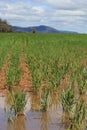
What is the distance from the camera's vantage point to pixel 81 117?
19.6 ft

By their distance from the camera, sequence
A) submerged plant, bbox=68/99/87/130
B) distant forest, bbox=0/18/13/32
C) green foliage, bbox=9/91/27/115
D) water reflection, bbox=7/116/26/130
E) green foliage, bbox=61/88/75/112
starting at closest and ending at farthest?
1. submerged plant, bbox=68/99/87/130
2. water reflection, bbox=7/116/26/130
3. green foliage, bbox=9/91/27/115
4. green foliage, bbox=61/88/75/112
5. distant forest, bbox=0/18/13/32

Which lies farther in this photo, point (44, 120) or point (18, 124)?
point (44, 120)

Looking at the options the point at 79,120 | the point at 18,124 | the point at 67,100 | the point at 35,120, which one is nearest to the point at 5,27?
the point at 67,100

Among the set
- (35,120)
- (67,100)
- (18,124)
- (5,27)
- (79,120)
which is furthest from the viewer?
(5,27)

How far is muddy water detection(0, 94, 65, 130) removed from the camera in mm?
6754

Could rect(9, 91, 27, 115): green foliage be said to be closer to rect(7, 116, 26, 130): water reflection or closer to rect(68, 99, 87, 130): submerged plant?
rect(7, 116, 26, 130): water reflection

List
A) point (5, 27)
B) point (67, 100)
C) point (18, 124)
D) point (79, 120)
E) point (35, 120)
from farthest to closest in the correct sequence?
point (5, 27) → point (67, 100) → point (35, 120) → point (18, 124) → point (79, 120)

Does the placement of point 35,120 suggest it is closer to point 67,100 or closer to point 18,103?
point 18,103

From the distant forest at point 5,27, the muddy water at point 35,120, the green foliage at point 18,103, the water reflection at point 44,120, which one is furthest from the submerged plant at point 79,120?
the distant forest at point 5,27

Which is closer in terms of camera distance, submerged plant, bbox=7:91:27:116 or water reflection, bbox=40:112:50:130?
water reflection, bbox=40:112:50:130

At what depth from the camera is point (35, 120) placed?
23.7ft

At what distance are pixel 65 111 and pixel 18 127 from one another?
1.12 metres

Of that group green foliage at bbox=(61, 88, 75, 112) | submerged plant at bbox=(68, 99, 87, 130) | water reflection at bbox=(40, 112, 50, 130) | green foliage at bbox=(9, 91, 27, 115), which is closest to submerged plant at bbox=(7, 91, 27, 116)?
green foliage at bbox=(9, 91, 27, 115)

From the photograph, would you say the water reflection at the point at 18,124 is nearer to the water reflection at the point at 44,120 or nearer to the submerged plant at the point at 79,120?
the water reflection at the point at 44,120
